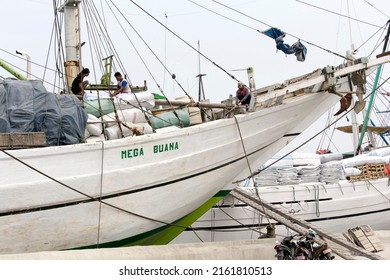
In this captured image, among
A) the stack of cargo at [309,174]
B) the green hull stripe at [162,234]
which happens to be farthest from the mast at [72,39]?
the stack of cargo at [309,174]

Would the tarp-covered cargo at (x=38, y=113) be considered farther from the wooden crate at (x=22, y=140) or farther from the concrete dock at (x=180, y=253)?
the concrete dock at (x=180, y=253)

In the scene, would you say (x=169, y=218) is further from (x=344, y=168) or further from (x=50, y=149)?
(x=344, y=168)

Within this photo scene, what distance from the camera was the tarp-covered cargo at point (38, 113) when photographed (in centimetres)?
752

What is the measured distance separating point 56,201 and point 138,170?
1.36 metres

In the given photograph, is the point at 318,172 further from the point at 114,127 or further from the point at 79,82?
the point at 114,127

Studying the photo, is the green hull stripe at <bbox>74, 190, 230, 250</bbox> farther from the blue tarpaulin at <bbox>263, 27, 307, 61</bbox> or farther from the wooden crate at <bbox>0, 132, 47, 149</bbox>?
the blue tarpaulin at <bbox>263, 27, 307, 61</bbox>

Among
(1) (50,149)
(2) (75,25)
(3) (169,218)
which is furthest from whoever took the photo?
(2) (75,25)

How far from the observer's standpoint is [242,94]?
10.1m

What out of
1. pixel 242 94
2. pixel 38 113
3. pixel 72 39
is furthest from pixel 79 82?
pixel 242 94

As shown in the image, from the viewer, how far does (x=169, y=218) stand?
29.9 ft

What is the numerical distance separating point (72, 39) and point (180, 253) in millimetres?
5558

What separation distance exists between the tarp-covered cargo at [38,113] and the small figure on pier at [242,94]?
331 cm

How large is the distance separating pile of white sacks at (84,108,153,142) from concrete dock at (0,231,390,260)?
1795 millimetres
